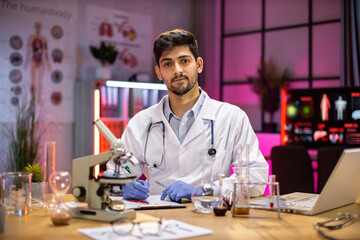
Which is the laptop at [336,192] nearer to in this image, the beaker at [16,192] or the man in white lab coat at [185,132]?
the man in white lab coat at [185,132]

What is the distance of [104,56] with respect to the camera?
5363 mm

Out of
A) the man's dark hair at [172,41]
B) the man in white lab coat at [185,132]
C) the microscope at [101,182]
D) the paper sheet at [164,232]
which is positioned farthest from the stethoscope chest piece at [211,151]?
the paper sheet at [164,232]

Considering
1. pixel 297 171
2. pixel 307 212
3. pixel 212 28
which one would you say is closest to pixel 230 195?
pixel 307 212

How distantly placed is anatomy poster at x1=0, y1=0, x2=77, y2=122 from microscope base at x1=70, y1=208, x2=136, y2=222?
131 inches

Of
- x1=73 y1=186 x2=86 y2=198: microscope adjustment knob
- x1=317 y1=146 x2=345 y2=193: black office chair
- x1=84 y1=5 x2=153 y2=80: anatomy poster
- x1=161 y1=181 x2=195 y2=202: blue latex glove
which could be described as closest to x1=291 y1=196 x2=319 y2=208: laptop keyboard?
x1=161 y1=181 x2=195 y2=202: blue latex glove

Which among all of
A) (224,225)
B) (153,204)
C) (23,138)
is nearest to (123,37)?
(23,138)

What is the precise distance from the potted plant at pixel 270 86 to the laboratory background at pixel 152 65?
0.01 m

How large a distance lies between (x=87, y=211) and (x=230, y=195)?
62 centimetres

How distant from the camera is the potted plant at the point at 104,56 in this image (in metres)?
5.22

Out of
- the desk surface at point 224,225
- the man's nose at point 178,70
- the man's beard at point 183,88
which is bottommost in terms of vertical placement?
the desk surface at point 224,225

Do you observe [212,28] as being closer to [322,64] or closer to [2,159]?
[322,64]

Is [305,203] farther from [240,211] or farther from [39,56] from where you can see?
[39,56]

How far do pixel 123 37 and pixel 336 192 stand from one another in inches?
173

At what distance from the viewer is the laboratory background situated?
4.87 meters
